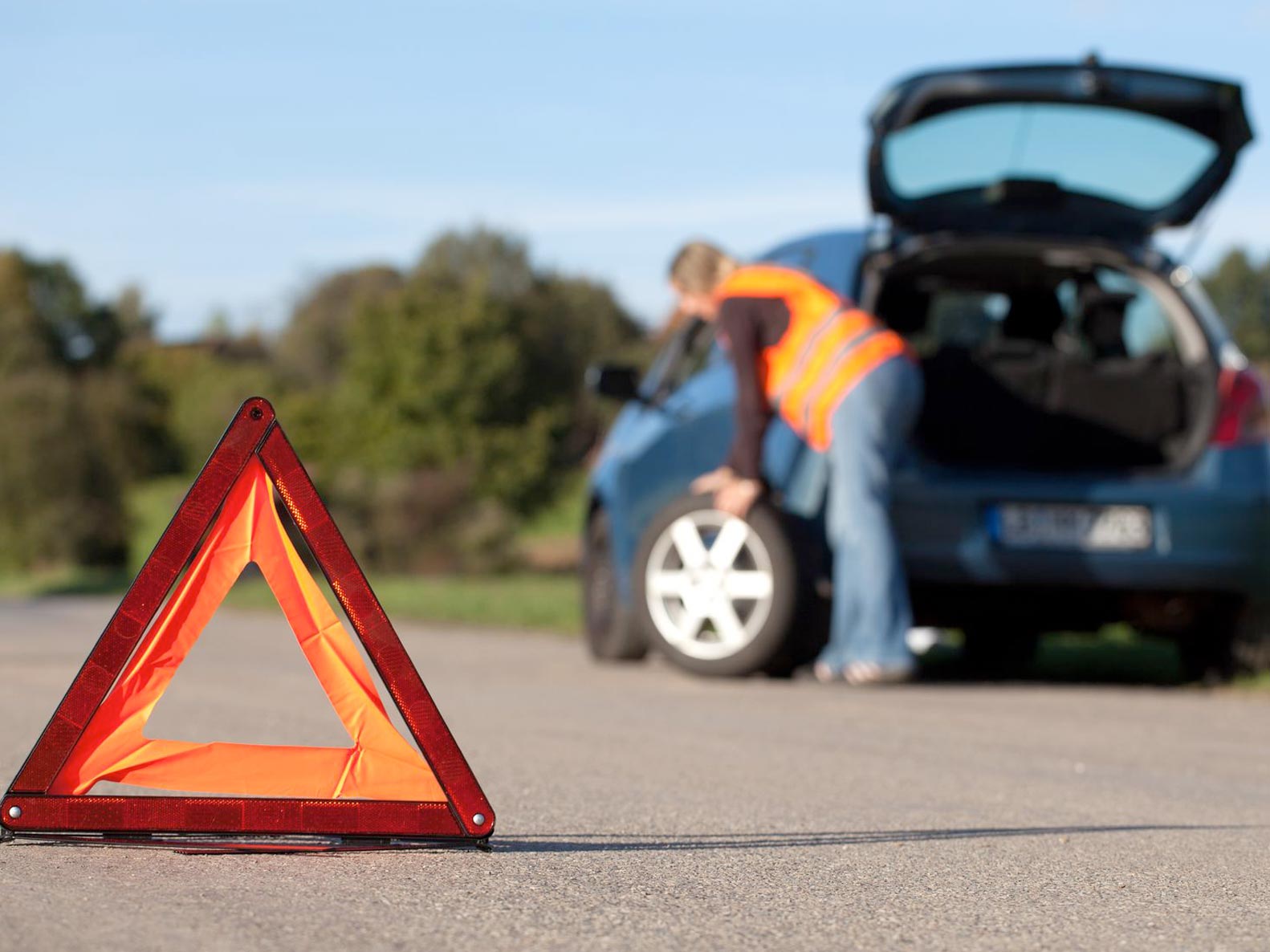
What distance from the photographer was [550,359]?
6650 cm

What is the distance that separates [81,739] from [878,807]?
192 centimetres

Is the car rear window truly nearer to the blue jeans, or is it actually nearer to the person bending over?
the person bending over

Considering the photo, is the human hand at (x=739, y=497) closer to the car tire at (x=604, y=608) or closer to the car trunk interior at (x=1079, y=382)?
the car trunk interior at (x=1079, y=382)

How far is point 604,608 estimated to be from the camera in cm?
945

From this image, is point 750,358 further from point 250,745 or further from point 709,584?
point 250,745

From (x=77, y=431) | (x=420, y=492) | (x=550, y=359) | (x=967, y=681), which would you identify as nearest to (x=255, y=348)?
(x=550, y=359)

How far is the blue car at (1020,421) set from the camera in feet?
26.3

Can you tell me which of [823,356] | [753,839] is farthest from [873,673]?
[753,839]

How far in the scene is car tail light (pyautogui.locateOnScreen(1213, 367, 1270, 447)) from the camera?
8188 mm

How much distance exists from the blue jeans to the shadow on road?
3.14m

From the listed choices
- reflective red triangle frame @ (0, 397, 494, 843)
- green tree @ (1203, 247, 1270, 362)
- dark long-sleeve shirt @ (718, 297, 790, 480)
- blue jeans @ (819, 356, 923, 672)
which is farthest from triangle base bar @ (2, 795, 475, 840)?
green tree @ (1203, 247, 1270, 362)

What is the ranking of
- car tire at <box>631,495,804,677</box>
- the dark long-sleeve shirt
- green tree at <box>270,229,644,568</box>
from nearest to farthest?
car tire at <box>631,495,804,677</box> → the dark long-sleeve shirt → green tree at <box>270,229,644,568</box>

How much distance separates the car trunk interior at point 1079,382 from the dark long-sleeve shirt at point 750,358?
0.49 metres

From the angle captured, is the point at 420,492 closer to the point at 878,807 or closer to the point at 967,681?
the point at 967,681
